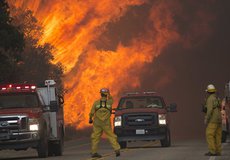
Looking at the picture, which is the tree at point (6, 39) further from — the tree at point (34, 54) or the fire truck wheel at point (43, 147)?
the fire truck wheel at point (43, 147)

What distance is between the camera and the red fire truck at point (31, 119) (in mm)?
28281

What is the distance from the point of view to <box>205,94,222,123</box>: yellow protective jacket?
26734 millimetres

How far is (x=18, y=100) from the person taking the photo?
30.0 metres

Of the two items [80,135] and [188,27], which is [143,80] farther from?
[80,135]

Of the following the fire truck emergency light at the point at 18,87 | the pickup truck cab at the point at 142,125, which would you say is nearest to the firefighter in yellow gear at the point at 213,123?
the fire truck emergency light at the point at 18,87

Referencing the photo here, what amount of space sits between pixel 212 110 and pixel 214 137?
82cm

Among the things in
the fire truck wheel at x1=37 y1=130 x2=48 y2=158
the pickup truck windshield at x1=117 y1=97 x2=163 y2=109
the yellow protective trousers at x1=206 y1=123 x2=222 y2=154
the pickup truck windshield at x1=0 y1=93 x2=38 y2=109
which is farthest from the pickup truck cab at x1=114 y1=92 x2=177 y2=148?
the yellow protective trousers at x1=206 y1=123 x2=222 y2=154

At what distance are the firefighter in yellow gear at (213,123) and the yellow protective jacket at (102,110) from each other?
2985mm

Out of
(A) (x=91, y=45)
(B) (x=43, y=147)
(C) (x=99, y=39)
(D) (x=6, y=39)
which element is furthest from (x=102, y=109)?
(C) (x=99, y=39)

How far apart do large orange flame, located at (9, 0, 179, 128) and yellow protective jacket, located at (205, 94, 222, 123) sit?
3296 centimetres

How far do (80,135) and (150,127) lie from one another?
21753 millimetres

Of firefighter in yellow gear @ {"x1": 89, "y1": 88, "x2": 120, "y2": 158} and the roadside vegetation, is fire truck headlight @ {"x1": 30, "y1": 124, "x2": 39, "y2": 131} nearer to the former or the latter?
firefighter in yellow gear @ {"x1": 89, "y1": 88, "x2": 120, "y2": 158}

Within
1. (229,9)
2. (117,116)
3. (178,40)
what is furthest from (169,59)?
(117,116)

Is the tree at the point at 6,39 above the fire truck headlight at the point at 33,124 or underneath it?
above
